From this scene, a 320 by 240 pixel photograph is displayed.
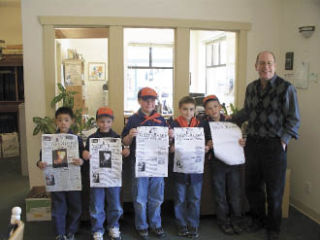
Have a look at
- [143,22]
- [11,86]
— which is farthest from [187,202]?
[11,86]

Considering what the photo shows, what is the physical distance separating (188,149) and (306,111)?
57.6 inches

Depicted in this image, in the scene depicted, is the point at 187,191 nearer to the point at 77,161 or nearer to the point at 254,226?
the point at 254,226

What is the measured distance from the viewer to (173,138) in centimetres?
272

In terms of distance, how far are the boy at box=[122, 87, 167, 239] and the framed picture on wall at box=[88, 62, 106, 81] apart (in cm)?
406

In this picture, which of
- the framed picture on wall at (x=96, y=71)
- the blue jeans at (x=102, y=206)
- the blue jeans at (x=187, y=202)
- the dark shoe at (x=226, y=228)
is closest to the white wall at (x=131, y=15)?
the blue jeans at (x=102, y=206)

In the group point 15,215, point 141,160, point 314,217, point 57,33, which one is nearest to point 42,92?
point 57,33

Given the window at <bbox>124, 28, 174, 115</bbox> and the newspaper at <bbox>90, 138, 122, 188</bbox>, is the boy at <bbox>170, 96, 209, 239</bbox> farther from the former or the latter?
the window at <bbox>124, 28, 174, 115</bbox>

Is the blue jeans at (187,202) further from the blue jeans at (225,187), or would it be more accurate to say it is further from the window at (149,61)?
the window at (149,61)

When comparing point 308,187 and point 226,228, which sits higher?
point 308,187

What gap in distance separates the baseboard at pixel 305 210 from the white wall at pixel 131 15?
1500 millimetres

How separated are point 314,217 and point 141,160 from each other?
1.89m

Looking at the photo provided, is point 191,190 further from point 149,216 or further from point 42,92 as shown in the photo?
point 42,92

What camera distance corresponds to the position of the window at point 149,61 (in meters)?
7.23

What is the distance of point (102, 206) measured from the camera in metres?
2.68
